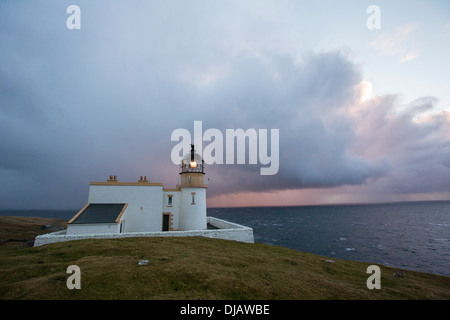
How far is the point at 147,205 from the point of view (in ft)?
78.4

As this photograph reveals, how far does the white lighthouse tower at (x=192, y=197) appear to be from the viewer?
2503cm

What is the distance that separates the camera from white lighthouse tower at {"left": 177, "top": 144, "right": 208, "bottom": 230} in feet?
82.1

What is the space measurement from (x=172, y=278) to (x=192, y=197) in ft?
53.2

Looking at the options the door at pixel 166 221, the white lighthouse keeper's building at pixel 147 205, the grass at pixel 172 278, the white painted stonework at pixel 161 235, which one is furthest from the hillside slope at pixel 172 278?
the door at pixel 166 221

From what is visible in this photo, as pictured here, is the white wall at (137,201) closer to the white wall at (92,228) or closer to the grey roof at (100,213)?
the grey roof at (100,213)

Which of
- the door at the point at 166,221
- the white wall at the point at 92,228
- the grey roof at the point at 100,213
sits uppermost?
the grey roof at the point at 100,213

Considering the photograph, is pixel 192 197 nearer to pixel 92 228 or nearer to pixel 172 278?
pixel 92 228

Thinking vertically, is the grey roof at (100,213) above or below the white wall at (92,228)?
above

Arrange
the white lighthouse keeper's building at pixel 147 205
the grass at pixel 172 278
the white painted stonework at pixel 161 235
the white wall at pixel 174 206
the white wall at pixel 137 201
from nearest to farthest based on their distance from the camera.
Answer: the grass at pixel 172 278 < the white painted stonework at pixel 161 235 < the white lighthouse keeper's building at pixel 147 205 < the white wall at pixel 137 201 < the white wall at pixel 174 206

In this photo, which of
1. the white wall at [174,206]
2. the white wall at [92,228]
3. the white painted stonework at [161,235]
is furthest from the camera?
the white wall at [174,206]

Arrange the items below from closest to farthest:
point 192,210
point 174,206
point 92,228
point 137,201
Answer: point 92,228, point 137,201, point 192,210, point 174,206

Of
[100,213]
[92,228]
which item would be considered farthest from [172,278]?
[100,213]

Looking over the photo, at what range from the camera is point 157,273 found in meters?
9.73
